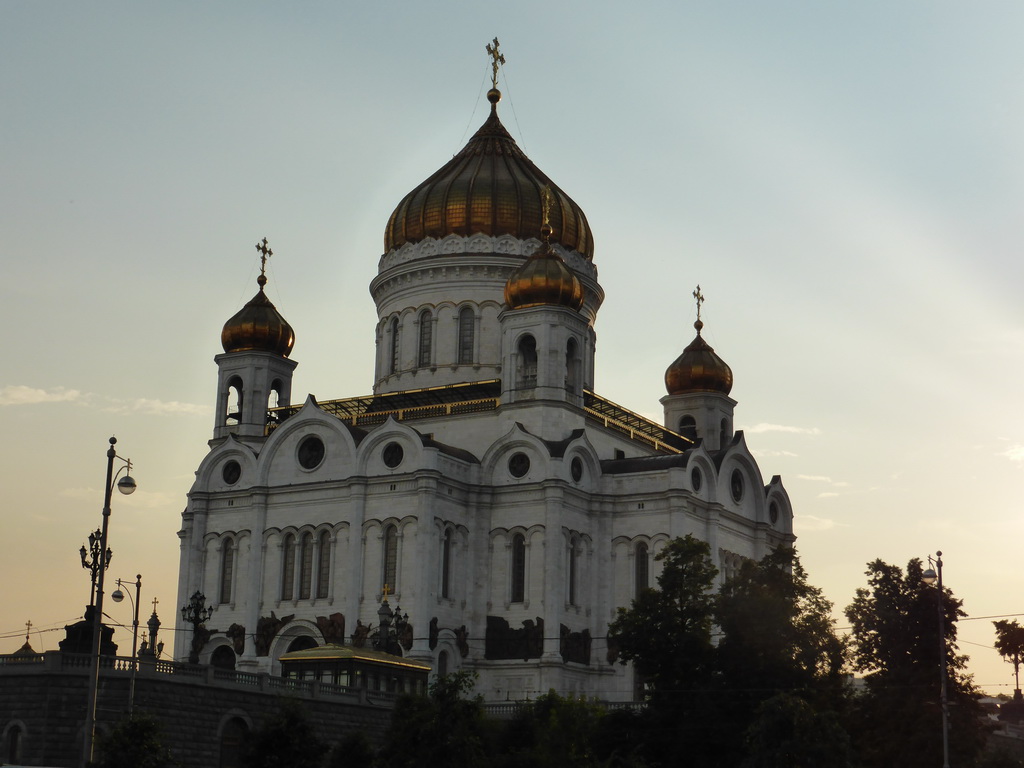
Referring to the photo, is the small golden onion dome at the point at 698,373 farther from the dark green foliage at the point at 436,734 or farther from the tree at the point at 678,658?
the dark green foliage at the point at 436,734

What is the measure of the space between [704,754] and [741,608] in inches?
161

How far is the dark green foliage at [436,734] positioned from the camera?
36.1m

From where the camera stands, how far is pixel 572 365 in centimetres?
5647

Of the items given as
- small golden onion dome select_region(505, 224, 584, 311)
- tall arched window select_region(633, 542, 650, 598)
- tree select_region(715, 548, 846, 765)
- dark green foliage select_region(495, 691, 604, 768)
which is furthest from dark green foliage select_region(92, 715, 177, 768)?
small golden onion dome select_region(505, 224, 584, 311)

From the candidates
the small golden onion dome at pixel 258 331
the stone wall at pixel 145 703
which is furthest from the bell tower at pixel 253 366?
the stone wall at pixel 145 703

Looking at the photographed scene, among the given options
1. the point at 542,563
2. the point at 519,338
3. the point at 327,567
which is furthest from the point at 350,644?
the point at 519,338

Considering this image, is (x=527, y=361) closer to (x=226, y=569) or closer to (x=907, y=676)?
(x=226, y=569)

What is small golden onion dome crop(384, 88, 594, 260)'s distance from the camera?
2436 inches

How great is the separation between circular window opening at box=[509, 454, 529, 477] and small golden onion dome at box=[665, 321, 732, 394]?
13.6 m

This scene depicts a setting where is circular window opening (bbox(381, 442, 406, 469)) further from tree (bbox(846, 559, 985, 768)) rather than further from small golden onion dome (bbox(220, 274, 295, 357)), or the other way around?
tree (bbox(846, 559, 985, 768))

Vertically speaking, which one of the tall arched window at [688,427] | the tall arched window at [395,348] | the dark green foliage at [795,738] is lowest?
the dark green foliage at [795,738]

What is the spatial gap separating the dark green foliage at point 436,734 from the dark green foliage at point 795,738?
668cm

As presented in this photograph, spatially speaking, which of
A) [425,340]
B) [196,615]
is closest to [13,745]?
[196,615]

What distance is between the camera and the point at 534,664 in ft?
170
